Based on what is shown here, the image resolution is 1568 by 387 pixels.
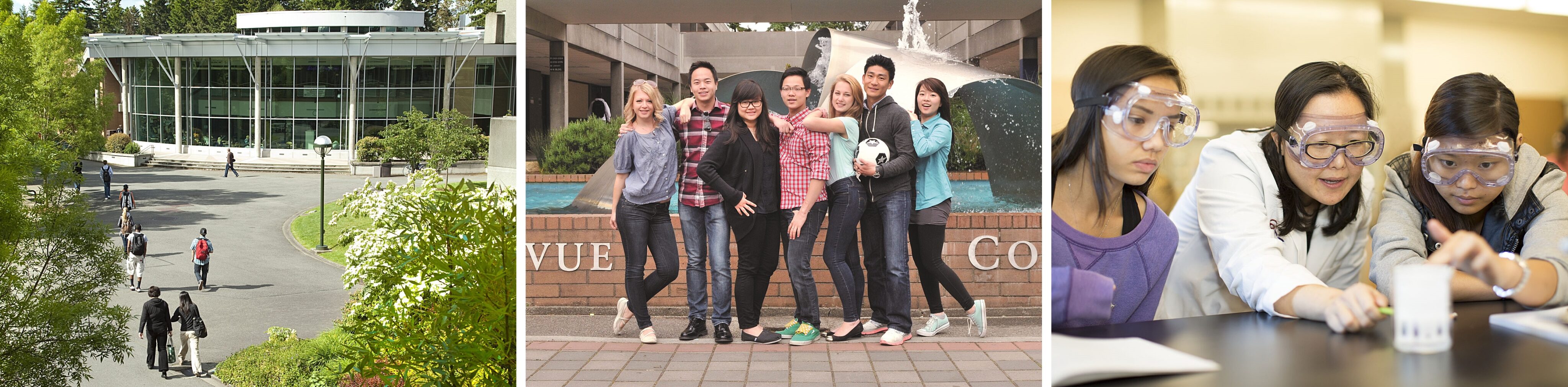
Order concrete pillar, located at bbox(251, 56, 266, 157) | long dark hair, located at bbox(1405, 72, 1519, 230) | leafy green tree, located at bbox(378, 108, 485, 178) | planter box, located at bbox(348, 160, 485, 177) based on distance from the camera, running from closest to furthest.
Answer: long dark hair, located at bbox(1405, 72, 1519, 230), planter box, located at bbox(348, 160, 485, 177), leafy green tree, located at bbox(378, 108, 485, 178), concrete pillar, located at bbox(251, 56, 266, 157)

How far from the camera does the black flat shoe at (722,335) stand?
326 centimetres

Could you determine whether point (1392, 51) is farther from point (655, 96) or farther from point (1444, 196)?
point (655, 96)

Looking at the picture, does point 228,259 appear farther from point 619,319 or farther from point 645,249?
point 645,249

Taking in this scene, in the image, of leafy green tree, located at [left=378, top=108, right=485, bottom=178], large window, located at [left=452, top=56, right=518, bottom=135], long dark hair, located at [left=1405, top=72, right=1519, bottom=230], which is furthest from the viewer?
large window, located at [left=452, top=56, right=518, bottom=135]

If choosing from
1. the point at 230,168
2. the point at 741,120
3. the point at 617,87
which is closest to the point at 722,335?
the point at 741,120

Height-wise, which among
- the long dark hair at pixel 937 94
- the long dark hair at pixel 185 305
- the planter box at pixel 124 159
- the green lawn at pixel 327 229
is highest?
the planter box at pixel 124 159

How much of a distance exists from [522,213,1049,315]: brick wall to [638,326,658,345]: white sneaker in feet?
0.28

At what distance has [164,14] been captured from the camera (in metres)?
32.6

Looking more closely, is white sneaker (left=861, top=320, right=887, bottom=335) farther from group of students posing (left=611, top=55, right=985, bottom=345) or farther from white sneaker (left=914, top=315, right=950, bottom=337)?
white sneaker (left=914, top=315, right=950, bottom=337)

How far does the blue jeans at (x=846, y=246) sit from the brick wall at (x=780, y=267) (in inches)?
1.1

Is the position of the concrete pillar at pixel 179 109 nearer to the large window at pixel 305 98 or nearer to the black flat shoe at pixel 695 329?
the large window at pixel 305 98

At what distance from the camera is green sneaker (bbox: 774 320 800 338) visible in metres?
3.27

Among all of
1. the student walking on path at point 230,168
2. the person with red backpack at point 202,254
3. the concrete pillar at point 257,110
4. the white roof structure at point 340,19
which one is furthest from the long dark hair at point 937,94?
the student walking on path at point 230,168

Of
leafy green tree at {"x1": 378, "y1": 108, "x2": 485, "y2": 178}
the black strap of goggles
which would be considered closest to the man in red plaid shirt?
the black strap of goggles
